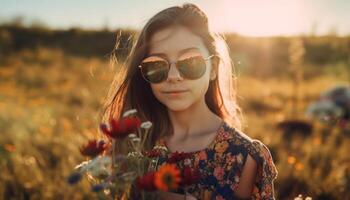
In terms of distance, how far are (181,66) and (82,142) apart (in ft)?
11.3

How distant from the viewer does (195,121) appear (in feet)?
10.0

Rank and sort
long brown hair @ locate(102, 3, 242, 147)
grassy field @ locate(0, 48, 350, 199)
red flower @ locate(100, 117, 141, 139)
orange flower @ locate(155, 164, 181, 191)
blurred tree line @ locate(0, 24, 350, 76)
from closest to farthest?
1. orange flower @ locate(155, 164, 181, 191)
2. red flower @ locate(100, 117, 141, 139)
3. long brown hair @ locate(102, 3, 242, 147)
4. grassy field @ locate(0, 48, 350, 199)
5. blurred tree line @ locate(0, 24, 350, 76)

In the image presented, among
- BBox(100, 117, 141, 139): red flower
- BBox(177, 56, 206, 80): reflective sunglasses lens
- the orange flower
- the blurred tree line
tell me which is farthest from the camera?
the blurred tree line

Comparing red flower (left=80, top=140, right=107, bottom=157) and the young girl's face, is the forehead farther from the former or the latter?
red flower (left=80, top=140, right=107, bottom=157)

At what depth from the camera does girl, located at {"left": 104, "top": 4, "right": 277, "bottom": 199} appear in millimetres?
2811

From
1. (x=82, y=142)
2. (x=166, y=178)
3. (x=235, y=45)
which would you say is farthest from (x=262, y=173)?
(x=235, y=45)

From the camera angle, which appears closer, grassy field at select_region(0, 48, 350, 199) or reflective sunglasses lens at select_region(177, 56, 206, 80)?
reflective sunglasses lens at select_region(177, 56, 206, 80)

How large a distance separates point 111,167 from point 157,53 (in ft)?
3.35

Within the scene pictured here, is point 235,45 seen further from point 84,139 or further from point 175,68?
point 175,68

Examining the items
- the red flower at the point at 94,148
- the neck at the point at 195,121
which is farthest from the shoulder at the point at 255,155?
the red flower at the point at 94,148

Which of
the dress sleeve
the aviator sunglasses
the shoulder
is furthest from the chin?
the dress sleeve

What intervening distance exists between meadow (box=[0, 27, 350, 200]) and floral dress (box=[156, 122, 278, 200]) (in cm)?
81

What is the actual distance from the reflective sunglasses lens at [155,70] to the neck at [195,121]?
28 centimetres

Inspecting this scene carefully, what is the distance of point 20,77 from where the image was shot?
1578cm
